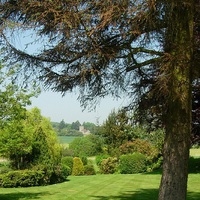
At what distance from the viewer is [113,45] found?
5.56 metres

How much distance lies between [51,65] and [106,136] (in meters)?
23.0

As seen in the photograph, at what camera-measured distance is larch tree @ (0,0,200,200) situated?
494 centimetres

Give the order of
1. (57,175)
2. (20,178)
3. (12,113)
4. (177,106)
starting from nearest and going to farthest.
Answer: (177,106)
(12,113)
(20,178)
(57,175)

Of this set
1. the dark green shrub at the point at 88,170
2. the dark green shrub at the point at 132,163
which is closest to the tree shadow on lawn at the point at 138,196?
the dark green shrub at the point at 132,163

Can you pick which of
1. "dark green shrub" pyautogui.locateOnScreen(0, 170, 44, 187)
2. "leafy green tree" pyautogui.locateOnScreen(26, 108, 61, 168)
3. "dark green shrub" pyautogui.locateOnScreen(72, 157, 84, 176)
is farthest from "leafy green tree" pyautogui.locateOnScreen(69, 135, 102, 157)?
"dark green shrub" pyautogui.locateOnScreen(0, 170, 44, 187)

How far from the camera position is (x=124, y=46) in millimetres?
5602

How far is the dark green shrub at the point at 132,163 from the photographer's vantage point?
2442cm

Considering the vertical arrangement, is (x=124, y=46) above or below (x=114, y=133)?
above

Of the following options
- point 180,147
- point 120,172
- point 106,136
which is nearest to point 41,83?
point 180,147

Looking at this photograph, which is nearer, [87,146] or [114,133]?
→ [114,133]

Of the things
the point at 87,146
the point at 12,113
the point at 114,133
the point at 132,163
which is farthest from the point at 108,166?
the point at 12,113

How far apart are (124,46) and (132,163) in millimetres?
19753

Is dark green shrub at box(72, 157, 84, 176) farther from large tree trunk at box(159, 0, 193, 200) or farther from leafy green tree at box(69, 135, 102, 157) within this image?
large tree trunk at box(159, 0, 193, 200)

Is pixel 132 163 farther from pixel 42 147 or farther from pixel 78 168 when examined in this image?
pixel 42 147
